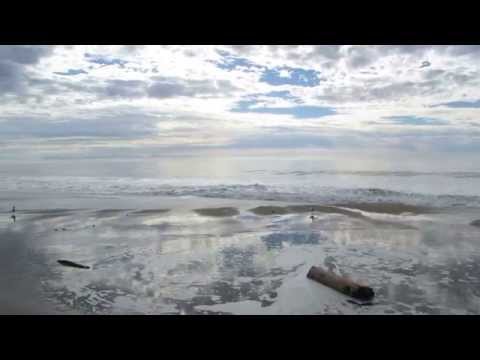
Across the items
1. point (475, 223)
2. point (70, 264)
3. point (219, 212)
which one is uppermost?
point (475, 223)

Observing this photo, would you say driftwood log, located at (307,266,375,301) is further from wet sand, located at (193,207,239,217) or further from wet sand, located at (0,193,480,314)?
wet sand, located at (193,207,239,217)

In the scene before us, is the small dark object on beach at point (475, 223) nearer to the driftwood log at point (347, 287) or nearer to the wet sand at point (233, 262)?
the wet sand at point (233, 262)

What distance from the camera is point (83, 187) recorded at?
1185 inches

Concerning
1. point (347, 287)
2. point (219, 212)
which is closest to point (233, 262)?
point (347, 287)

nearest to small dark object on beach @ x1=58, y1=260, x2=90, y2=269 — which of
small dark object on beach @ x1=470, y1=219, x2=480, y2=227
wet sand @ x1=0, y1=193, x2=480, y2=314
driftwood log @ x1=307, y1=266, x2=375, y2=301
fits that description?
wet sand @ x1=0, y1=193, x2=480, y2=314

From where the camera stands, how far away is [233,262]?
940cm

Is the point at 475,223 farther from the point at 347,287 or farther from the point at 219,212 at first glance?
the point at 219,212

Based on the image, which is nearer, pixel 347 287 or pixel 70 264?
pixel 347 287

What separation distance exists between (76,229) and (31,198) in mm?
12135
